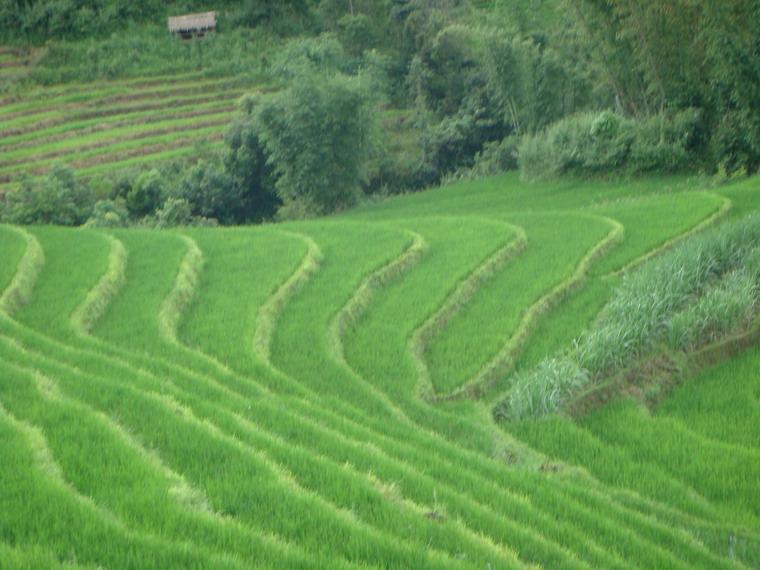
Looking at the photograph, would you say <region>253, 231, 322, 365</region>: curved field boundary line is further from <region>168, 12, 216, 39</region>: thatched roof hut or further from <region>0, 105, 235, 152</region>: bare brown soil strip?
<region>168, 12, 216, 39</region>: thatched roof hut

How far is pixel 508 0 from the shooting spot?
3347 centimetres

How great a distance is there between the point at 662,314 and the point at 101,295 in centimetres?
640

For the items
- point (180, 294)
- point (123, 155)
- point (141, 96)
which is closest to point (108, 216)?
point (123, 155)

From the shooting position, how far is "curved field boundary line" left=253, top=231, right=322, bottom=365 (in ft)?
33.6

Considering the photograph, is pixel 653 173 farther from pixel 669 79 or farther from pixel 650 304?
pixel 650 304

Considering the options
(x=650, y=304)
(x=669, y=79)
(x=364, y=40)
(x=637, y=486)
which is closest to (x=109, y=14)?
(x=364, y=40)

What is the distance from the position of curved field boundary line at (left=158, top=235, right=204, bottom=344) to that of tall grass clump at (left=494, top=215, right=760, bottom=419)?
3.77 metres

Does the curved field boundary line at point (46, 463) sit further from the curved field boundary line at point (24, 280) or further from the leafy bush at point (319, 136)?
the leafy bush at point (319, 136)

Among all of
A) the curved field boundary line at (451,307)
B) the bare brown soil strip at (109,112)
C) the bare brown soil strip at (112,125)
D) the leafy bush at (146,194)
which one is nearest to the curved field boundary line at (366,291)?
the curved field boundary line at (451,307)

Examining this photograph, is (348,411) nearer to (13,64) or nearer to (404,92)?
(404,92)

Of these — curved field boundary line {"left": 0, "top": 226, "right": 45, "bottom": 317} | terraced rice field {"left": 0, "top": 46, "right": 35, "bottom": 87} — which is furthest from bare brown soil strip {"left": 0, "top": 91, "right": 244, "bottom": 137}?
curved field boundary line {"left": 0, "top": 226, "right": 45, "bottom": 317}

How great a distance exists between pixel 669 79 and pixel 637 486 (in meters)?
18.1

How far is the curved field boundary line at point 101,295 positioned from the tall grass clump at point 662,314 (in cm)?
480

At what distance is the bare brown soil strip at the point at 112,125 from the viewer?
34.4 m
